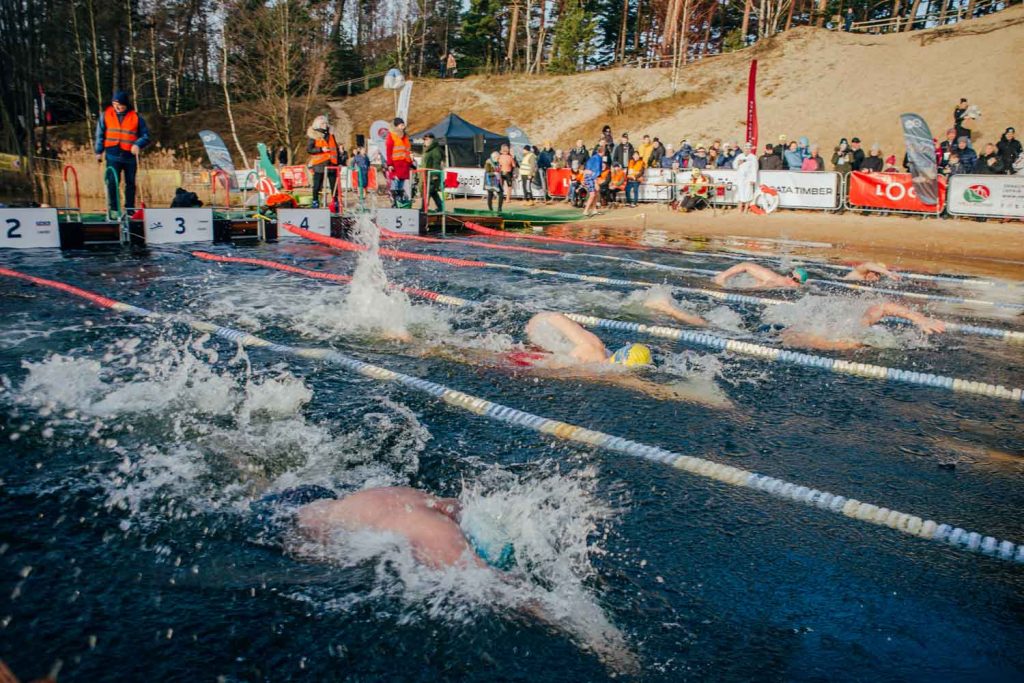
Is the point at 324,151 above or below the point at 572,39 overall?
below

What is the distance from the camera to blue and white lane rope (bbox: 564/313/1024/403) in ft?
17.4

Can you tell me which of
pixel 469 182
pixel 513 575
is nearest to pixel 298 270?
pixel 513 575

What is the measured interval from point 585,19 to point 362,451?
1998 inches

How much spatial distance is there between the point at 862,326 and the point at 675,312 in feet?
6.01

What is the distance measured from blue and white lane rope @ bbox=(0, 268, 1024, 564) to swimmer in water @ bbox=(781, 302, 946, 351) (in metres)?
3.11

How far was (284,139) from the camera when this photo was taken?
3628cm

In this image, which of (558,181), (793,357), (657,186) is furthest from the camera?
(558,181)

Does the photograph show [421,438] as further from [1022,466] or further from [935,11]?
[935,11]

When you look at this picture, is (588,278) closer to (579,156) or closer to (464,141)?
(579,156)

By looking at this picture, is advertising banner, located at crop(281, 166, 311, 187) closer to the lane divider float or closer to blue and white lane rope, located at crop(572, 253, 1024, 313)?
the lane divider float

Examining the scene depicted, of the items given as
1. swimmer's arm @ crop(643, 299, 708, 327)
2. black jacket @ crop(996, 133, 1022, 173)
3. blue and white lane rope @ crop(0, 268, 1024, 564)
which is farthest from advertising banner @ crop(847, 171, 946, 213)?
blue and white lane rope @ crop(0, 268, 1024, 564)

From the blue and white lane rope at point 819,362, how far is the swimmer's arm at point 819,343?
28 centimetres

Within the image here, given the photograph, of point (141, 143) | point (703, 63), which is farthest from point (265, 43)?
point (141, 143)

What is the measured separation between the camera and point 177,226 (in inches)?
457
